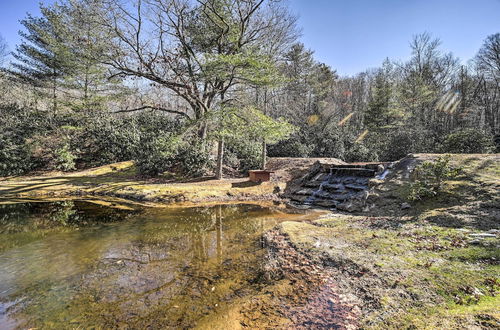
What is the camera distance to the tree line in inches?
342

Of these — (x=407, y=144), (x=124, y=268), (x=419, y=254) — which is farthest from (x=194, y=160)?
(x=407, y=144)

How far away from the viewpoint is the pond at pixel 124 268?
2357 millimetres

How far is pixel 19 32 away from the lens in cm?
1603

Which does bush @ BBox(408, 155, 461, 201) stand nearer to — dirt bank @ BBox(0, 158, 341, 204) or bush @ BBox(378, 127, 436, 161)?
dirt bank @ BBox(0, 158, 341, 204)

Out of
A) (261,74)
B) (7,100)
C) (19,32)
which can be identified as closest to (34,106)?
(7,100)

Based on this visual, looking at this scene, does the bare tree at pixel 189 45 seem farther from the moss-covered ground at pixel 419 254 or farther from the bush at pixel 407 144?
the bush at pixel 407 144

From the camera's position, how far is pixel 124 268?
3.29 metres

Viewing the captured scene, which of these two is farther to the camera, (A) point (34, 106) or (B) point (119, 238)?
(A) point (34, 106)

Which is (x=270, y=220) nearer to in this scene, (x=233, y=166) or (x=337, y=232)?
(x=337, y=232)

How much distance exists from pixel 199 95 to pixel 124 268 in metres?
9.05

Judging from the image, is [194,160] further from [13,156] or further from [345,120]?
[345,120]

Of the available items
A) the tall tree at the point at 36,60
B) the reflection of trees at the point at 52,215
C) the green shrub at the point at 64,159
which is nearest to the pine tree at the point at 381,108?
the reflection of trees at the point at 52,215

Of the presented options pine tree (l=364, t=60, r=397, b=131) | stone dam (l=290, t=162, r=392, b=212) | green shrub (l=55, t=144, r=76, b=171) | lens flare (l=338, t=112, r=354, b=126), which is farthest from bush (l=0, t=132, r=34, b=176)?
pine tree (l=364, t=60, r=397, b=131)

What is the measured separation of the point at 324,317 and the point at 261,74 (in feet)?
25.4
